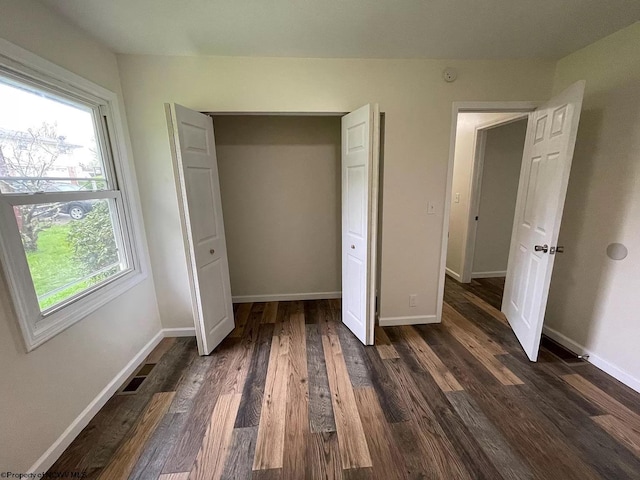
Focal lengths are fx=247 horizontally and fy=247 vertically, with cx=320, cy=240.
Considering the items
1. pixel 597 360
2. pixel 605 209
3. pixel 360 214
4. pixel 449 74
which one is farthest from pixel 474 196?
pixel 360 214

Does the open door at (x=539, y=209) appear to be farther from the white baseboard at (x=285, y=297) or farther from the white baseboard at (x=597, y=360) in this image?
the white baseboard at (x=285, y=297)

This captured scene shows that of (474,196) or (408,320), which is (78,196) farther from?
(474,196)

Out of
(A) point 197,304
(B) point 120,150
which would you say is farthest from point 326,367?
(B) point 120,150

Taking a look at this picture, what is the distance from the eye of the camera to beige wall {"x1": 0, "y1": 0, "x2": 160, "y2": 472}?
115cm

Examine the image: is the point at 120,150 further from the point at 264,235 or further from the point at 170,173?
the point at 264,235

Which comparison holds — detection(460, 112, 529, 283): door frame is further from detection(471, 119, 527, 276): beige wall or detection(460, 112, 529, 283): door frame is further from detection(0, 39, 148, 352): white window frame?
detection(0, 39, 148, 352): white window frame

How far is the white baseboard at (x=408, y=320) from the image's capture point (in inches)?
99.2

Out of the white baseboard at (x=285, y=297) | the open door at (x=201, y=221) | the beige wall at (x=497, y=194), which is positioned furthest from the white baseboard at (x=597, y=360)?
the open door at (x=201, y=221)

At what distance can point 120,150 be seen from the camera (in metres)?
1.94

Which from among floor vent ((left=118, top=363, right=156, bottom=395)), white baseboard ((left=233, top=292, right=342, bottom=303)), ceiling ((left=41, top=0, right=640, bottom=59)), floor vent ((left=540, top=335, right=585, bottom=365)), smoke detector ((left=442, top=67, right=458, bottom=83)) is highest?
ceiling ((left=41, top=0, right=640, bottom=59))

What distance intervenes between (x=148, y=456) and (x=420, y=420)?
61.1 inches

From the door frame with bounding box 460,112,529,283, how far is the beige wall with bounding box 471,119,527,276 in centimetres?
15

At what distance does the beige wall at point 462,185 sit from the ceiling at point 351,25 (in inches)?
50.0

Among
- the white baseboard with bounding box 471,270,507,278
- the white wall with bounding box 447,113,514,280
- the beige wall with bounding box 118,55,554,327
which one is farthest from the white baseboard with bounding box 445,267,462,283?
the beige wall with bounding box 118,55,554,327
